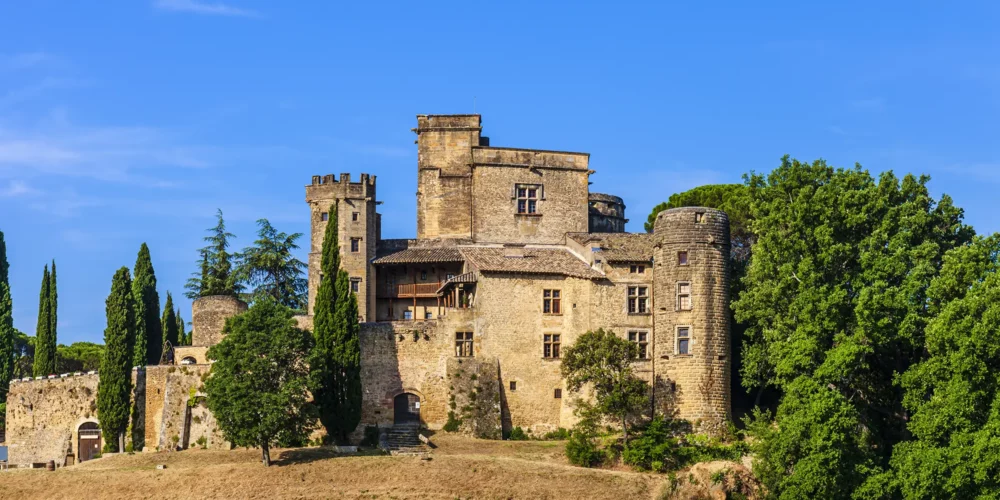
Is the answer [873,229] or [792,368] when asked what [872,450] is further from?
[873,229]

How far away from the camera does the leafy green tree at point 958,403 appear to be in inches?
1885

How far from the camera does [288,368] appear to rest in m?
54.3

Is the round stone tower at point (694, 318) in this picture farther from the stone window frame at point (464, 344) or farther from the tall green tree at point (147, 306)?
the tall green tree at point (147, 306)

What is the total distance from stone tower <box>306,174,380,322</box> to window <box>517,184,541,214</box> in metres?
7.27

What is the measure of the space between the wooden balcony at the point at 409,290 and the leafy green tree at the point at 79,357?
28641mm

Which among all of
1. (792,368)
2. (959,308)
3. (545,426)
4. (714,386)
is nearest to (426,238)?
(545,426)

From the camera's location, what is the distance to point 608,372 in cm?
5700

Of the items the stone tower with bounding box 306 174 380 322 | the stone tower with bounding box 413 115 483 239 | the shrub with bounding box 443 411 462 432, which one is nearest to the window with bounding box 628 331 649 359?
the shrub with bounding box 443 411 462 432

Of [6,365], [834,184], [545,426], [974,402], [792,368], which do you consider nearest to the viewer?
[974,402]

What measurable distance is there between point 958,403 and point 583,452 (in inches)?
558

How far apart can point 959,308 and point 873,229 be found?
6081 mm

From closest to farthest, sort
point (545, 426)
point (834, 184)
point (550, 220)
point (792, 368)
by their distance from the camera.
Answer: point (792, 368) < point (834, 184) < point (545, 426) < point (550, 220)

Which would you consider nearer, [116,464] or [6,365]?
[116,464]

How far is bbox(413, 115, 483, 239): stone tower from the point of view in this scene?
6900 cm
